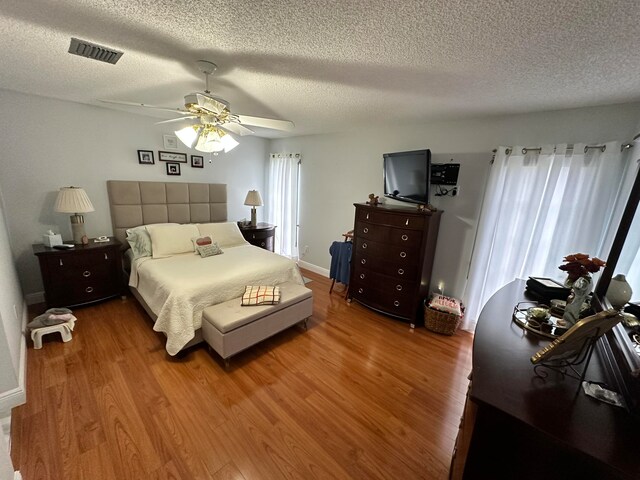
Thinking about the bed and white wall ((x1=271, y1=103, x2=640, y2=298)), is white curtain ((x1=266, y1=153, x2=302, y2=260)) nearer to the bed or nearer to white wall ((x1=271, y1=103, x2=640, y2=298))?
white wall ((x1=271, y1=103, x2=640, y2=298))

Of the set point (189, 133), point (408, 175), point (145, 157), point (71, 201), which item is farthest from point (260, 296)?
point (145, 157)

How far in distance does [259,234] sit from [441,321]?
118 inches

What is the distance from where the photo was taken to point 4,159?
2598 millimetres

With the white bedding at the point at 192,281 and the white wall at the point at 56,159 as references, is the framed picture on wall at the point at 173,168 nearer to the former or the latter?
the white wall at the point at 56,159

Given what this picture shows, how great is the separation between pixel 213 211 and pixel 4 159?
2207 millimetres

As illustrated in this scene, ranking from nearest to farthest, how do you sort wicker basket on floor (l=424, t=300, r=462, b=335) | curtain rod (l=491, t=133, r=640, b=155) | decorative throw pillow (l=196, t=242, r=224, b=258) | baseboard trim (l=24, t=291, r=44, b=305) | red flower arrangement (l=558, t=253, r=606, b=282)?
1. red flower arrangement (l=558, t=253, r=606, b=282)
2. curtain rod (l=491, t=133, r=640, b=155)
3. wicker basket on floor (l=424, t=300, r=462, b=335)
4. baseboard trim (l=24, t=291, r=44, b=305)
5. decorative throw pillow (l=196, t=242, r=224, b=258)

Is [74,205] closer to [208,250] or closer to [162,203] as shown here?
[162,203]

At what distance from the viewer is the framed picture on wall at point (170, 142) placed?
355 centimetres

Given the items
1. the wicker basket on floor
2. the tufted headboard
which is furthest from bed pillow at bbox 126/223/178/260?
the wicker basket on floor

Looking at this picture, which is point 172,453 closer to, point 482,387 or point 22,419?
point 22,419

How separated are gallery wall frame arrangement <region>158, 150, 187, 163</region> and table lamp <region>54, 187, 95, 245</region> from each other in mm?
1107

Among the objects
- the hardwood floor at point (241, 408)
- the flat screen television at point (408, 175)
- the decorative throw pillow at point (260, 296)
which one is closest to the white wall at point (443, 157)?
the flat screen television at point (408, 175)

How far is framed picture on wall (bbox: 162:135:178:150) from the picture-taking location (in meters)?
3.55

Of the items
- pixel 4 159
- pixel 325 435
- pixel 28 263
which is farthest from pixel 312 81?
pixel 28 263
